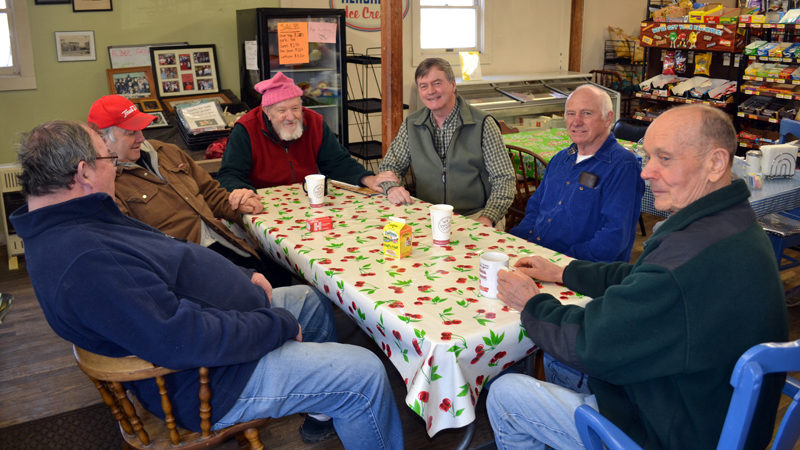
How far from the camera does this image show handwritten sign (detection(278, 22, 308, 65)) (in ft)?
15.0

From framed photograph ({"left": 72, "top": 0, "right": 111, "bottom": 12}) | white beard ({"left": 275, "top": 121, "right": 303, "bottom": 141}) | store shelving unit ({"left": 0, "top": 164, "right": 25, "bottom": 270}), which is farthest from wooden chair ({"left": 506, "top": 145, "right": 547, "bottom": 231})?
store shelving unit ({"left": 0, "top": 164, "right": 25, "bottom": 270})

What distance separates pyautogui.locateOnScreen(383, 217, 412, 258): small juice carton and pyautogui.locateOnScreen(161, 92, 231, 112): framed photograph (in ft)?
9.84

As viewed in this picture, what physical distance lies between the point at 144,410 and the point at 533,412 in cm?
107

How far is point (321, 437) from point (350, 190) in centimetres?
120

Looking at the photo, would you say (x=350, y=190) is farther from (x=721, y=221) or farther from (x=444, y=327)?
(x=721, y=221)

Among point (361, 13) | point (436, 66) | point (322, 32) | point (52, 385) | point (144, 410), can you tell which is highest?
point (361, 13)

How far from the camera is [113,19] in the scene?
4551 millimetres

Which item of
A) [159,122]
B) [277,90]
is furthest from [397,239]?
[159,122]

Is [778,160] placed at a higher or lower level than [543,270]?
higher

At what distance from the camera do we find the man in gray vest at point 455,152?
2.98 m

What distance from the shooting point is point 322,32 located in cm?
476

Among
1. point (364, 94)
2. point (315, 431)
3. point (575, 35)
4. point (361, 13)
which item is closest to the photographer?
point (315, 431)

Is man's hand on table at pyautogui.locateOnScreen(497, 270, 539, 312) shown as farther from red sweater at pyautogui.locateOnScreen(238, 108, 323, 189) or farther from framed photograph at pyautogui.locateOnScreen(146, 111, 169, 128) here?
framed photograph at pyautogui.locateOnScreen(146, 111, 169, 128)

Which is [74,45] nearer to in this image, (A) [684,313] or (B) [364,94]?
(B) [364,94]
